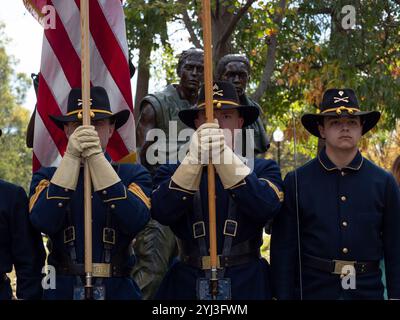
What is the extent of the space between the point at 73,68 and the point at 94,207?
211 cm

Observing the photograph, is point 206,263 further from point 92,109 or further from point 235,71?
point 235,71

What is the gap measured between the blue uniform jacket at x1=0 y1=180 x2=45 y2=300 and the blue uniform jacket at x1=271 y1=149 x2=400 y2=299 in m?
1.48

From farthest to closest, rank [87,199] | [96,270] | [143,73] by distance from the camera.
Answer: [143,73] < [96,270] < [87,199]

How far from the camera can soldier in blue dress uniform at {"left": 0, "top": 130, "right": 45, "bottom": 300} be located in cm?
591

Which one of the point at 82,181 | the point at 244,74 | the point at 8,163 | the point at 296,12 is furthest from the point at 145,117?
the point at 8,163

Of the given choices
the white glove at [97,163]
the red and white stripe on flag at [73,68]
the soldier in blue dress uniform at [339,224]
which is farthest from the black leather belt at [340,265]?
the red and white stripe on flag at [73,68]

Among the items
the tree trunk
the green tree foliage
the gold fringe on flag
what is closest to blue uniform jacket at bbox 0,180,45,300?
the gold fringe on flag

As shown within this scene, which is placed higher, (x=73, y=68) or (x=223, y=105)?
(x=73, y=68)

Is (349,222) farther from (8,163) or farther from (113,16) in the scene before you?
(8,163)

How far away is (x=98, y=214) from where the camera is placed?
597cm

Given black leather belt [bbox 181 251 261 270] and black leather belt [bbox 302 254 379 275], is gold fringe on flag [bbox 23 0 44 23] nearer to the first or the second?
black leather belt [bbox 181 251 261 270]

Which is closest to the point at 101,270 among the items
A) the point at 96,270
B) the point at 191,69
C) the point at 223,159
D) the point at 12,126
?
the point at 96,270

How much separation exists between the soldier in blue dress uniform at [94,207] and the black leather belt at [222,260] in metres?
0.40

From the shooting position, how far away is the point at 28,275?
591cm
